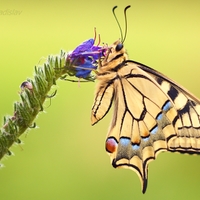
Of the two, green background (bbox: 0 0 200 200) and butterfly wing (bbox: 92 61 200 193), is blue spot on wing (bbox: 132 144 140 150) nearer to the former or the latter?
butterfly wing (bbox: 92 61 200 193)

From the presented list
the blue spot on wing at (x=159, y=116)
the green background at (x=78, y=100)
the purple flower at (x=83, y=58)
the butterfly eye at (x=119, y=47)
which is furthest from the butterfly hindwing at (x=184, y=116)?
the green background at (x=78, y=100)

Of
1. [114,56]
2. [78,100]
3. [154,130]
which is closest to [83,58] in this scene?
[114,56]

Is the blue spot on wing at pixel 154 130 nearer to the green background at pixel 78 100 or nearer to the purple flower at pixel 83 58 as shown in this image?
the purple flower at pixel 83 58

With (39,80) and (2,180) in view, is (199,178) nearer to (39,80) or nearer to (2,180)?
(2,180)

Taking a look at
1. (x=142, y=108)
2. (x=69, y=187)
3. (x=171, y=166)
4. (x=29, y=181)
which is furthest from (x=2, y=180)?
(x=142, y=108)

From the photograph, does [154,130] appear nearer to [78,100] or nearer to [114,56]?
[114,56]

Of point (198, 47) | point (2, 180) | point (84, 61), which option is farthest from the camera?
point (198, 47)

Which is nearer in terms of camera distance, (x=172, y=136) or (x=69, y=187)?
(x=172, y=136)

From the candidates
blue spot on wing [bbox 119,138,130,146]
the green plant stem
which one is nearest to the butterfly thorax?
the green plant stem
